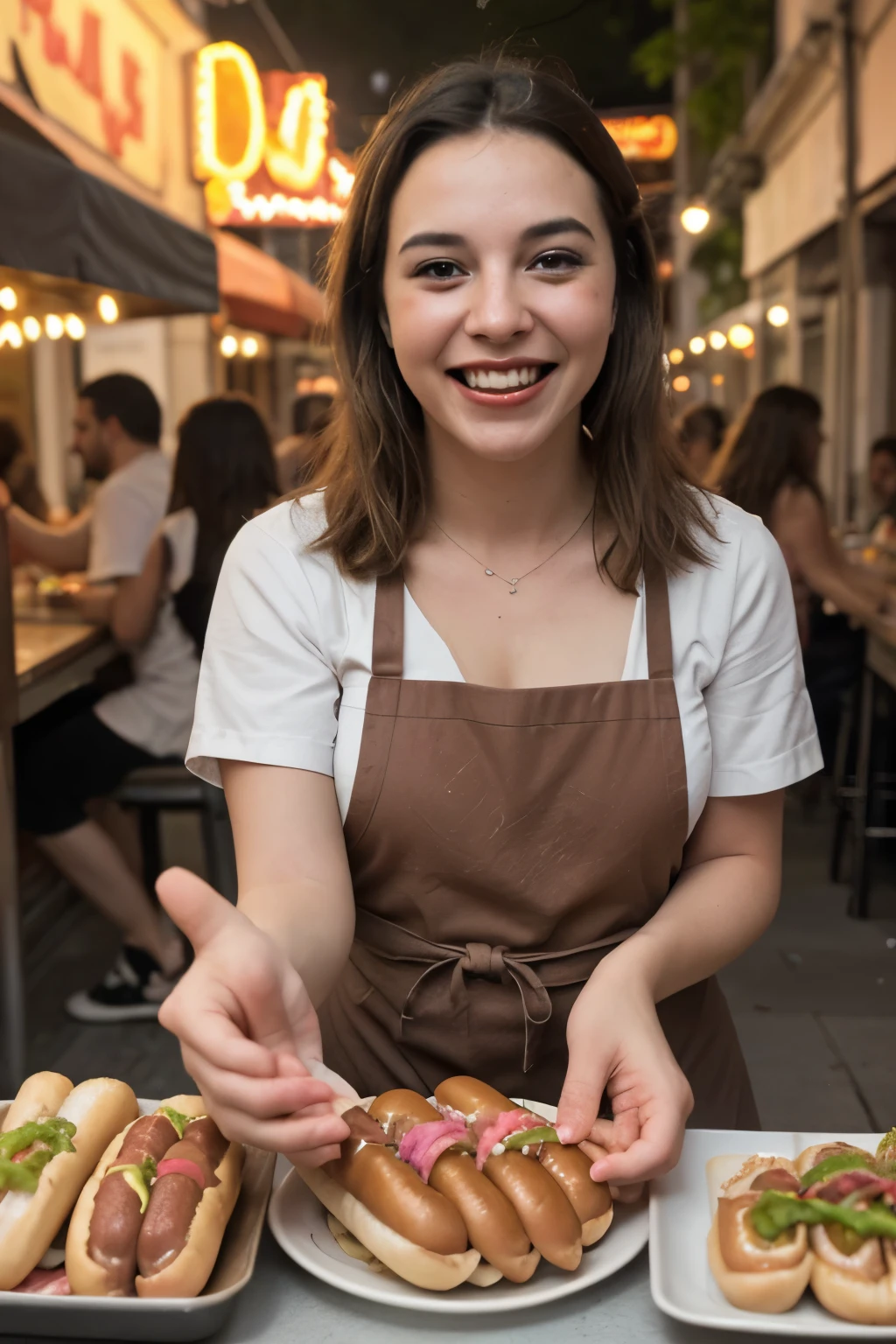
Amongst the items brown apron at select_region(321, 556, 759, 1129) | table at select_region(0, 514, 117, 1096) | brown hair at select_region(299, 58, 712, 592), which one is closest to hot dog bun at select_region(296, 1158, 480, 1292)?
brown apron at select_region(321, 556, 759, 1129)

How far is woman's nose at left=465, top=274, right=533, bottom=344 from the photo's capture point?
1444mm

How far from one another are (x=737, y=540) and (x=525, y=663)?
32 centimetres

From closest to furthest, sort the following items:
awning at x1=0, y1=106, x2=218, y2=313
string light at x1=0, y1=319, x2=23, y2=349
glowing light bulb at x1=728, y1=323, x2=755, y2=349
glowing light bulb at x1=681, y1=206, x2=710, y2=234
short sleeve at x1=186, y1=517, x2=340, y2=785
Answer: short sleeve at x1=186, y1=517, x2=340, y2=785 < awning at x1=0, y1=106, x2=218, y2=313 < string light at x1=0, y1=319, x2=23, y2=349 < glowing light bulb at x1=728, y1=323, x2=755, y2=349 < glowing light bulb at x1=681, y1=206, x2=710, y2=234

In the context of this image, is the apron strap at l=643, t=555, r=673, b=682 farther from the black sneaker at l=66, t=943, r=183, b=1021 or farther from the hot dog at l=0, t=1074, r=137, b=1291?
the black sneaker at l=66, t=943, r=183, b=1021

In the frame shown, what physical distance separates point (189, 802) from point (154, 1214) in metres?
3.40

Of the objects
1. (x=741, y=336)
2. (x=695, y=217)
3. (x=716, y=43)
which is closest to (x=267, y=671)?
(x=741, y=336)

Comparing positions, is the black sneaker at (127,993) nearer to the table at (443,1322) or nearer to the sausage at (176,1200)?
the sausage at (176,1200)

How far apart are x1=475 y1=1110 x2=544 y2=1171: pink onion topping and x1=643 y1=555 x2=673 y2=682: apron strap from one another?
0.57m

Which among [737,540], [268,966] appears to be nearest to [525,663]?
[737,540]

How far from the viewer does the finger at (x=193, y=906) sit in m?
1.12

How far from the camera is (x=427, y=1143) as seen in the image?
122 cm

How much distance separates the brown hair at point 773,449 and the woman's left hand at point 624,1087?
14.5 feet

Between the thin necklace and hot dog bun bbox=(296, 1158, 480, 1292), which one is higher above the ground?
the thin necklace

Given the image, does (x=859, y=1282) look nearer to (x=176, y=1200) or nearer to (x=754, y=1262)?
(x=754, y=1262)
